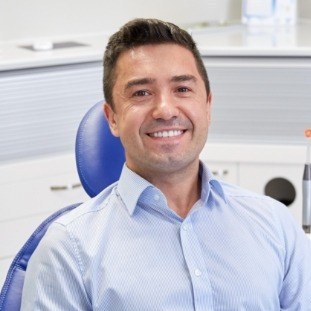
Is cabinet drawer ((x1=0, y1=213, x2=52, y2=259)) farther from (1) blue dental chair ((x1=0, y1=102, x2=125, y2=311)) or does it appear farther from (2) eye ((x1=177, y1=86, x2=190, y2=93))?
(2) eye ((x1=177, y1=86, x2=190, y2=93))

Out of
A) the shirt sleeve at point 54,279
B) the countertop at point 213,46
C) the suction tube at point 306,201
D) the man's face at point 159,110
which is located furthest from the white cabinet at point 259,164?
the shirt sleeve at point 54,279

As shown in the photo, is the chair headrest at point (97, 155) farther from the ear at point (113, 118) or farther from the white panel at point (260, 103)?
the white panel at point (260, 103)

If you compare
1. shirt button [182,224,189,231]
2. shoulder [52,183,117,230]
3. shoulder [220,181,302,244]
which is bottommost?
shoulder [220,181,302,244]

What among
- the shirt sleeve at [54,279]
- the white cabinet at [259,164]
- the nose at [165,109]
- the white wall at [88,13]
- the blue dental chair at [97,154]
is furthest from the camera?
the white wall at [88,13]

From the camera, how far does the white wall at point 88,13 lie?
344 cm

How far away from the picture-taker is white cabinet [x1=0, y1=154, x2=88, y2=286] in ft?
9.97

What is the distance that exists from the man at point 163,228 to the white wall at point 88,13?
1.83 m

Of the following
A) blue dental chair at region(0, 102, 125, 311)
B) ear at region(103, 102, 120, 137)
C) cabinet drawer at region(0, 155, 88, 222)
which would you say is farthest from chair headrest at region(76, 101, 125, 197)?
cabinet drawer at region(0, 155, 88, 222)

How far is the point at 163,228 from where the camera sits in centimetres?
159

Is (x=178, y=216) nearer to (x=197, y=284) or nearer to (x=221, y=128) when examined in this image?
(x=197, y=284)

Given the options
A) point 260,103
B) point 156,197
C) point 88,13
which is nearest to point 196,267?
point 156,197

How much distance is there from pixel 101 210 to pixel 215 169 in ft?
5.52

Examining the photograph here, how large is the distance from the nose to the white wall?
194 centimetres

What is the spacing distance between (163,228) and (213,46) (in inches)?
65.7
